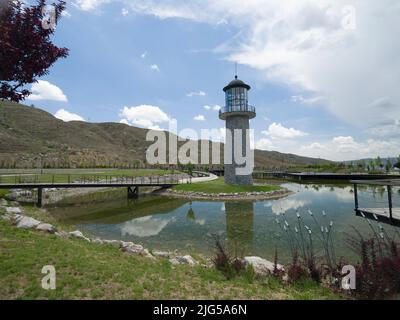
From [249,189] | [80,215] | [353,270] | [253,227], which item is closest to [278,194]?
[249,189]

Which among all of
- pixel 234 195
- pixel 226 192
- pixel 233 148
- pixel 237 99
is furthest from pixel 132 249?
pixel 237 99

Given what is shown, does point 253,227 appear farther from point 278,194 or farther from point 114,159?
point 114,159

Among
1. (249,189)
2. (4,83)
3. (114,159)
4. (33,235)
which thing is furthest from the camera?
(114,159)

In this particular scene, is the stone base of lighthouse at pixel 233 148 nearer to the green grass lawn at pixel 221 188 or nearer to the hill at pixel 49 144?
the green grass lawn at pixel 221 188

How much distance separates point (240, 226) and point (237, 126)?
1483 centimetres

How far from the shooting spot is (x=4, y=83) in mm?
5004

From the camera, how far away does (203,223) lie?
1470cm

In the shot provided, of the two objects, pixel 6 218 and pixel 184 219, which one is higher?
pixel 6 218

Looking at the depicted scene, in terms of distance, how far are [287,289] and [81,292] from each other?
14.5 feet

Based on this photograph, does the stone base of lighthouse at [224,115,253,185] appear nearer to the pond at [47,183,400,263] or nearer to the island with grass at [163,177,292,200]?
the island with grass at [163,177,292,200]

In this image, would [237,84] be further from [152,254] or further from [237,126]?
[152,254]

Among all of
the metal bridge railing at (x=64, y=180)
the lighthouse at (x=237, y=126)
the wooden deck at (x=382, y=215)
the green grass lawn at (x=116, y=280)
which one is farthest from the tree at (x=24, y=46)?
the lighthouse at (x=237, y=126)

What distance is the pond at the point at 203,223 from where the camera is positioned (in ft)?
34.5

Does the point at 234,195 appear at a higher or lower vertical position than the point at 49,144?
lower
